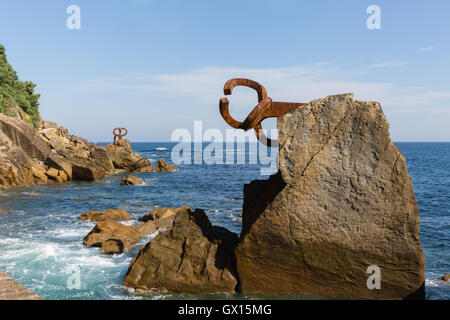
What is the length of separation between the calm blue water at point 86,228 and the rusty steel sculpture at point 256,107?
363 centimetres

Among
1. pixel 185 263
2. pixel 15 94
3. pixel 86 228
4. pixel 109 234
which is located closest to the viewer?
pixel 185 263

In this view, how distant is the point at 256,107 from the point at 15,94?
116 feet

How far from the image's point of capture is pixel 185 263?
7.02m

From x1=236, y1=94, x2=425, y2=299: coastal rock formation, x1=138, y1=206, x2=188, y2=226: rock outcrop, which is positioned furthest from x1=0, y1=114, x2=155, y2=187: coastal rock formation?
x1=236, y1=94, x2=425, y2=299: coastal rock formation

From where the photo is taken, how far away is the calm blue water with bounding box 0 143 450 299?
793 cm

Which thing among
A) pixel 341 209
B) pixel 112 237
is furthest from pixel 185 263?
pixel 112 237

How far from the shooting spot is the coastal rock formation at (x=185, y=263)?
688cm

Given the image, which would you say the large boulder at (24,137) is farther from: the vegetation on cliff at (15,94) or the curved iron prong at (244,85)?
the curved iron prong at (244,85)

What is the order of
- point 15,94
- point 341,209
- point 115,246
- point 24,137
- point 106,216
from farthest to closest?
point 15,94 → point 24,137 → point 106,216 → point 115,246 → point 341,209

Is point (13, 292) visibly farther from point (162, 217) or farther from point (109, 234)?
point (162, 217)

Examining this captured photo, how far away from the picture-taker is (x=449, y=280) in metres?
8.47

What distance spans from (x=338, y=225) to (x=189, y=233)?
9.77ft

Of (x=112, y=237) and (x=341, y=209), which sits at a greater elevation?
(x=341, y=209)

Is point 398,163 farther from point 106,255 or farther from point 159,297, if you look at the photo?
point 106,255
